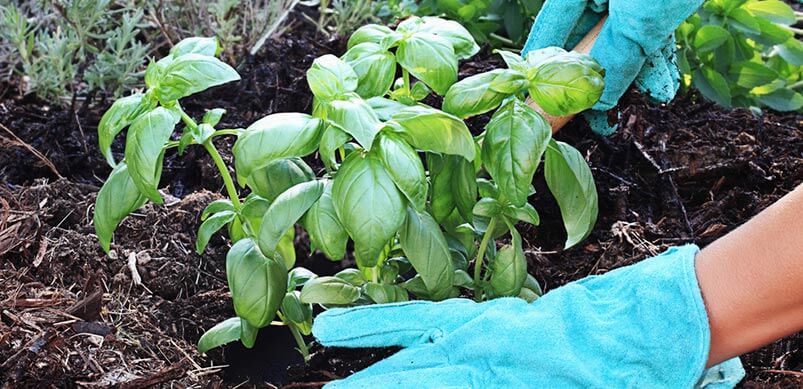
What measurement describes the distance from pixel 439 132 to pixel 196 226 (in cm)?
84

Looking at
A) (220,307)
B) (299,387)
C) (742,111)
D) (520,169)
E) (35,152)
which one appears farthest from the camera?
(742,111)

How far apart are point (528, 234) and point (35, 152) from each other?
1.09 metres

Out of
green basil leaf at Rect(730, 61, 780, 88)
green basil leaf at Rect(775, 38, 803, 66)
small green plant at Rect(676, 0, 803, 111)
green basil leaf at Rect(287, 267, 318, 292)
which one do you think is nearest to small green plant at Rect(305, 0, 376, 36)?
small green plant at Rect(676, 0, 803, 111)

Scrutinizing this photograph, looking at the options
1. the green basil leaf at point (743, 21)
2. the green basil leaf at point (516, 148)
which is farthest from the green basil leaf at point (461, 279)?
the green basil leaf at point (743, 21)

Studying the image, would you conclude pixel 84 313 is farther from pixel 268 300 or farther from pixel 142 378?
pixel 268 300

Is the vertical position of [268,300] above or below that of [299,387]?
above

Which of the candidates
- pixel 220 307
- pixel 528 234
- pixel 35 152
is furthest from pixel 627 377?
pixel 35 152

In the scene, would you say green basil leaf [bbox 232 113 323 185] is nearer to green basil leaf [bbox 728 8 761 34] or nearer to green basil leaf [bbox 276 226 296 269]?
green basil leaf [bbox 276 226 296 269]

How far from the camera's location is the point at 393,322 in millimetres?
1475

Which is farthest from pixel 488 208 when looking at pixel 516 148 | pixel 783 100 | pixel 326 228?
pixel 783 100

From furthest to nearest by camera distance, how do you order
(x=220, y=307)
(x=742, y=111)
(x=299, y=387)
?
(x=742, y=111)
(x=220, y=307)
(x=299, y=387)

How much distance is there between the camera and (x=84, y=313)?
1684 millimetres

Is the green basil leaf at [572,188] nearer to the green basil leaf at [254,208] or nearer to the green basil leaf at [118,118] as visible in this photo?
the green basil leaf at [254,208]

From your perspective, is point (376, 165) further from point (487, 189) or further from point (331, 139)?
point (487, 189)
